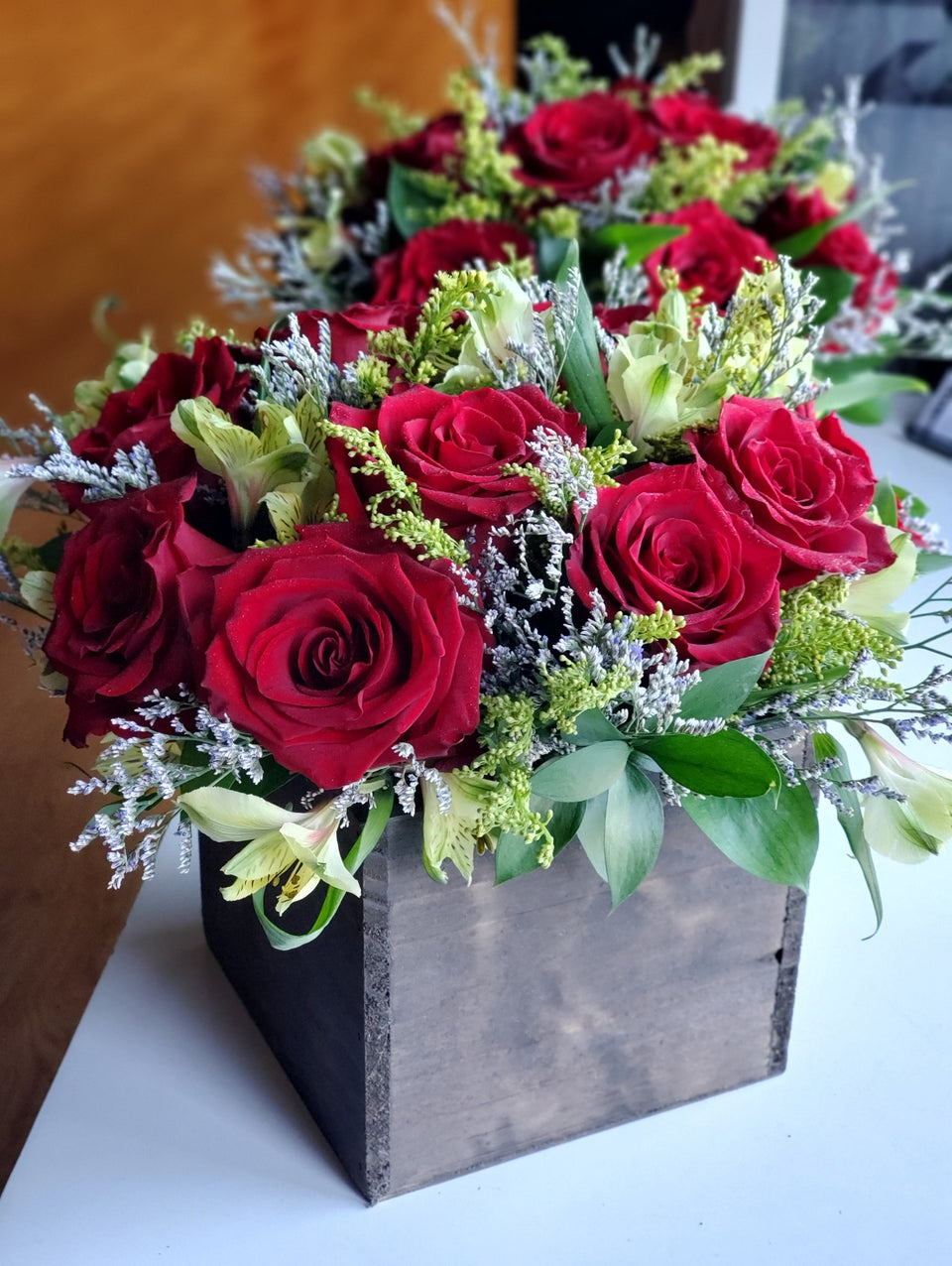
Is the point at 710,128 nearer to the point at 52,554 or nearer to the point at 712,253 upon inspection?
the point at 712,253

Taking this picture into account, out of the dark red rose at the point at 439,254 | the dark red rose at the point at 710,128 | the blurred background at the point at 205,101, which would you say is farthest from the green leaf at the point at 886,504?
the blurred background at the point at 205,101

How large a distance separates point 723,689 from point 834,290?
2.70 ft

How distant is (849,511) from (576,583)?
130 millimetres

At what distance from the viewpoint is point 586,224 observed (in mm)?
1212

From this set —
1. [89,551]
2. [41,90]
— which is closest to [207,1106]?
[89,551]

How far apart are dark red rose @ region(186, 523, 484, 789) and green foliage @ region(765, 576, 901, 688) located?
147 millimetres

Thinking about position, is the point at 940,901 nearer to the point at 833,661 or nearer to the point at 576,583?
the point at 833,661

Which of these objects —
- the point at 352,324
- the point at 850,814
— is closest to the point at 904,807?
the point at 850,814

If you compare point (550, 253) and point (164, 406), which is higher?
point (164, 406)

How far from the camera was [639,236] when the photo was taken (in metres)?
1.11

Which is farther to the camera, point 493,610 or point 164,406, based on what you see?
point 164,406

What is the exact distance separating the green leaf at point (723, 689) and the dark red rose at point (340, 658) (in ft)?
0.31

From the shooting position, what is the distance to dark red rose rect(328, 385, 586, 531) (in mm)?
478

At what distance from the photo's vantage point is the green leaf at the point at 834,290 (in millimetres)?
1179
